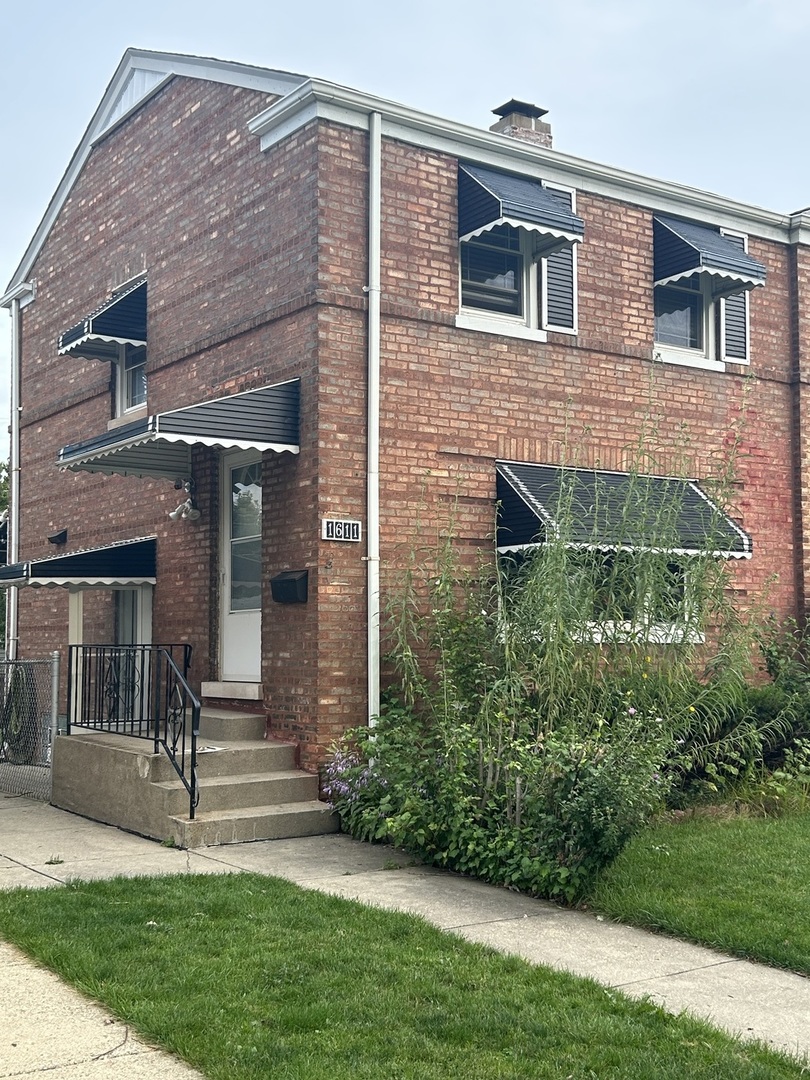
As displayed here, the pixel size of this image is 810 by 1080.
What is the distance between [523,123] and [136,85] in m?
4.39

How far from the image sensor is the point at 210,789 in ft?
29.1

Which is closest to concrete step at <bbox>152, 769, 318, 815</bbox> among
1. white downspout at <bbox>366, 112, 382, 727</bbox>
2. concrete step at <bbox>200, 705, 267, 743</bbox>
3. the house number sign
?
concrete step at <bbox>200, 705, 267, 743</bbox>

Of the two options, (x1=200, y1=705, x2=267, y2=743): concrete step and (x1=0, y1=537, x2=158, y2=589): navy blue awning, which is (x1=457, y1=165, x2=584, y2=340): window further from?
(x1=0, y1=537, x2=158, y2=589): navy blue awning

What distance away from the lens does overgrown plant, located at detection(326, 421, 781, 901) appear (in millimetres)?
7180

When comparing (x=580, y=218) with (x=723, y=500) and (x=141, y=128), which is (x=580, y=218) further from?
(x=141, y=128)

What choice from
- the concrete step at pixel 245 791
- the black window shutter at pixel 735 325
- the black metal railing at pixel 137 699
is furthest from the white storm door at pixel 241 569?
the black window shutter at pixel 735 325

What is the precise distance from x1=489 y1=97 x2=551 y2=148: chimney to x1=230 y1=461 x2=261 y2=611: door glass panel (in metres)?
4.85

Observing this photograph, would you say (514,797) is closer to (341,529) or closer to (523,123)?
(341,529)

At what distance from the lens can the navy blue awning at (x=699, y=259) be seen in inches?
459

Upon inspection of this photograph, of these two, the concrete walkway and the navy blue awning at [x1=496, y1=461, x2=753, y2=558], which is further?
the navy blue awning at [x1=496, y1=461, x2=753, y2=558]

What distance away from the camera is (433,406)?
408 inches

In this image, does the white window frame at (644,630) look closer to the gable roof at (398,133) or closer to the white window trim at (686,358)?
the white window trim at (686,358)

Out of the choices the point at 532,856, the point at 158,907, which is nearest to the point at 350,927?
the point at 158,907

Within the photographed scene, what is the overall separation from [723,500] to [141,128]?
7853 mm
